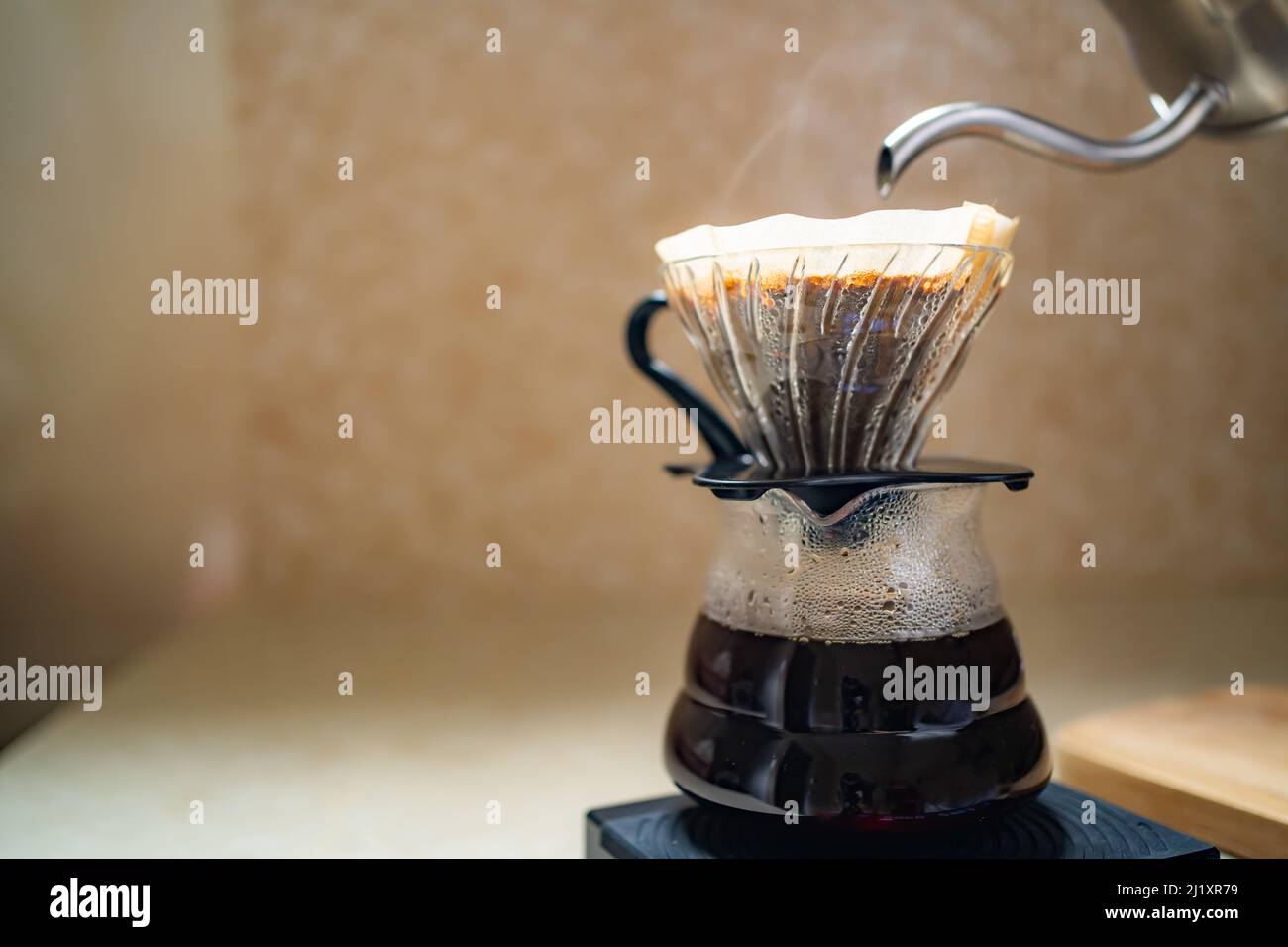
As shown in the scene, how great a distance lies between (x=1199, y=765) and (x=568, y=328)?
2.36 ft

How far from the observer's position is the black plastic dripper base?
1.24 feet

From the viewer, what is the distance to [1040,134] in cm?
45

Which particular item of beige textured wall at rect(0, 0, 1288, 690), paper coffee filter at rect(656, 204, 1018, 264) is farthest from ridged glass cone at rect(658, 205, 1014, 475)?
beige textured wall at rect(0, 0, 1288, 690)

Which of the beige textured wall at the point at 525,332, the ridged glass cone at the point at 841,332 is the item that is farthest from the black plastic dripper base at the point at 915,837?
the beige textured wall at the point at 525,332

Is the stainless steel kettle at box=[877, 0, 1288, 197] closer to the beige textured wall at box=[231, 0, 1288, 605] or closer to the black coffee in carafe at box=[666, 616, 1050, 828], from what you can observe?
the black coffee in carafe at box=[666, 616, 1050, 828]

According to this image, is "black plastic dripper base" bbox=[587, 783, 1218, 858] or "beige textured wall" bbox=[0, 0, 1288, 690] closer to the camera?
"black plastic dripper base" bbox=[587, 783, 1218, 858]

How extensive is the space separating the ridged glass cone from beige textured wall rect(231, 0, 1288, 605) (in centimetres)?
65

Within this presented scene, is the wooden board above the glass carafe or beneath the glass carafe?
beneath

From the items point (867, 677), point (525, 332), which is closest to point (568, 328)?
point (525, 332)

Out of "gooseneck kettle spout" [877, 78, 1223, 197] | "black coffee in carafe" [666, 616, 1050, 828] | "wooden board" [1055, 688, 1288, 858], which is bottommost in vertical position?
"wooden board" [1055, 688, 1288, 858]

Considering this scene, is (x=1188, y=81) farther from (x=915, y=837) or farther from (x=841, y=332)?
(x=915, y=837)
